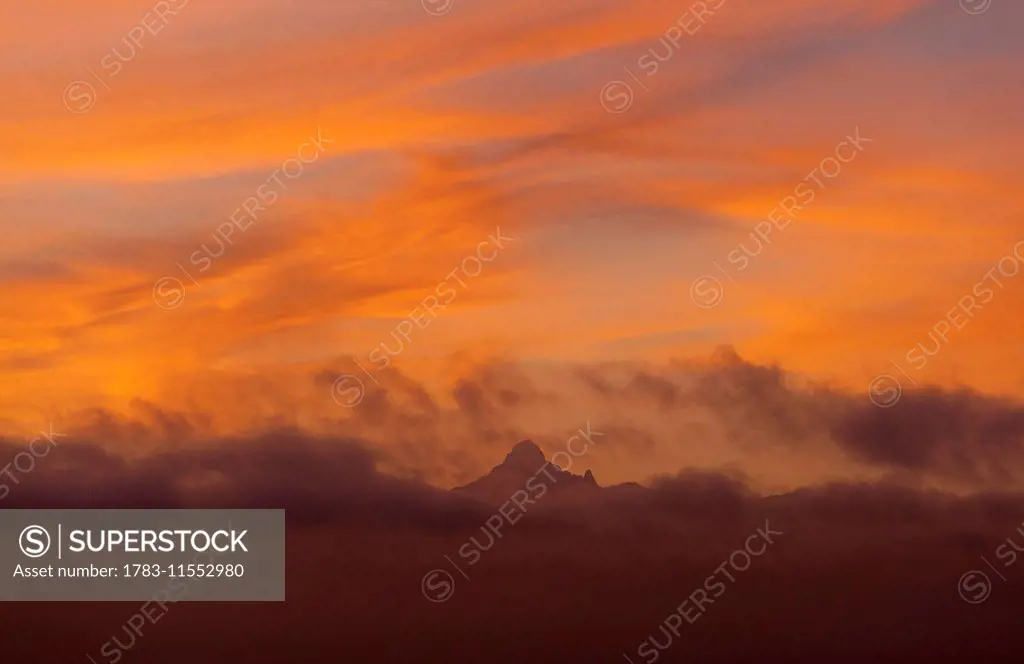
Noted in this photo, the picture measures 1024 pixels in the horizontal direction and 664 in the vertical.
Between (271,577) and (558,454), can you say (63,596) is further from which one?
(558,454)

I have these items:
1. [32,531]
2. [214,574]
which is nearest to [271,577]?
[214,574]

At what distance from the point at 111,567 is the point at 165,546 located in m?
0.60

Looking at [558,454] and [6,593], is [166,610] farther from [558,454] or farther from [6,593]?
[558,454]

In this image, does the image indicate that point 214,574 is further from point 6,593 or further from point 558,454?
point 558,454

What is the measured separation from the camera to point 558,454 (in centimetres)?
1460

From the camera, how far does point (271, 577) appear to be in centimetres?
1452

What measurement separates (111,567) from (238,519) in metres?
1.47

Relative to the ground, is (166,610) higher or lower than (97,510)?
lower

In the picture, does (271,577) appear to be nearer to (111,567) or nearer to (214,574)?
(214,574)

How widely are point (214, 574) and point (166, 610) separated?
0.73m

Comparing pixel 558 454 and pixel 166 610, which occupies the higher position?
pixel 558 454

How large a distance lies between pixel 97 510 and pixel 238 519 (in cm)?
152

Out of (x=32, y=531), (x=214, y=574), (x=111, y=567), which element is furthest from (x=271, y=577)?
(x=32, y=531)

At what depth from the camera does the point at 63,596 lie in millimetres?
14508
